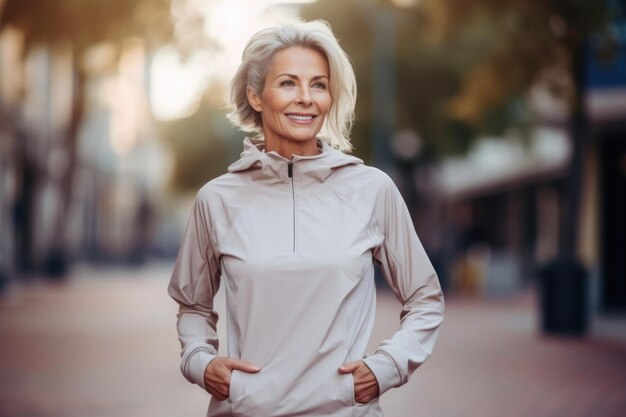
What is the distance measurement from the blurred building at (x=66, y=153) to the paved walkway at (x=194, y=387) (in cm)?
441

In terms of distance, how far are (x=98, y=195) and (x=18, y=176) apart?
2834cm

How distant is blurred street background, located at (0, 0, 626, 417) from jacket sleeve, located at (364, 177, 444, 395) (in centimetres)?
81

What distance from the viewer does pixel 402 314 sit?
134 inches

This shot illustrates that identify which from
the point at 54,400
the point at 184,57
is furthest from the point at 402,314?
the point at 184,57

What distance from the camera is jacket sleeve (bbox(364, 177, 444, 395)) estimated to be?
3.28 metres

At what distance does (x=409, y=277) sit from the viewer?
3326 mm

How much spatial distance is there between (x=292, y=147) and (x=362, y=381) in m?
0.68

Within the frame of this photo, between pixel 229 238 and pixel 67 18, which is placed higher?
pixel 67 18

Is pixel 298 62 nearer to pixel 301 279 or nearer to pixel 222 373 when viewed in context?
pixel 301 279

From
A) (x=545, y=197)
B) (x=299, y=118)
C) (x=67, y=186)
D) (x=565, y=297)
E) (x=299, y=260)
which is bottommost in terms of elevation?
(x=545, y=197)

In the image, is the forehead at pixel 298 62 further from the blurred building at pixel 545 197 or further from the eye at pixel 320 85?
the blurred building at pixel 545 197

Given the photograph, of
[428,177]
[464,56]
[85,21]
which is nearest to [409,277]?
[85,21]

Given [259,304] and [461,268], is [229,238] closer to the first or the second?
[259,304]

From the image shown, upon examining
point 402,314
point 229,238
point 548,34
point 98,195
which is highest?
point 548,34
